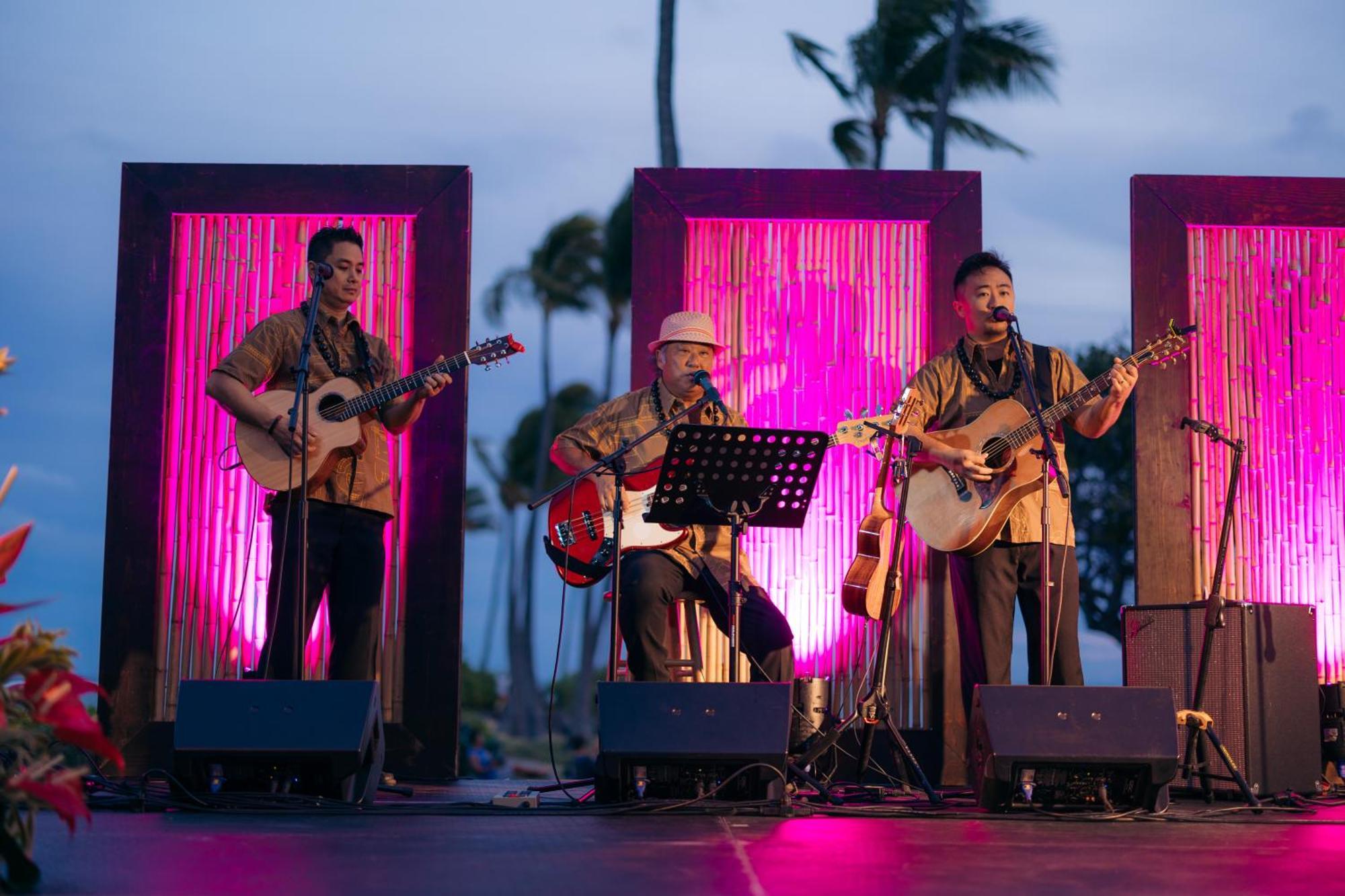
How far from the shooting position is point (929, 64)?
2502cm

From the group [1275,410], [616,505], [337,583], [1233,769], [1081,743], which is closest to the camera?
[1081,743]

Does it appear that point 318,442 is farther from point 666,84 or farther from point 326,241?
point 666,84

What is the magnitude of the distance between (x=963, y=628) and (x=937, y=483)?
2.03 ft

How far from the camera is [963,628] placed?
627 cm

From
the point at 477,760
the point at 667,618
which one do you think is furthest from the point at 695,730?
the point at 477,760

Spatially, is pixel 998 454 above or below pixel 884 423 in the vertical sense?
below

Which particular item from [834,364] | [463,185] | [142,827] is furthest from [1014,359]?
[142,827]

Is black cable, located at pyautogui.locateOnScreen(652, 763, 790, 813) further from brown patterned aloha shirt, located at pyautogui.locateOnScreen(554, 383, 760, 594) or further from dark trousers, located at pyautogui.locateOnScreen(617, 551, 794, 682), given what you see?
brown patterned aloha shirt, located at pyautogui.locateOnScreen(554, 383, 760, 594)

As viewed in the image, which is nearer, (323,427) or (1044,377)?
(323,427)

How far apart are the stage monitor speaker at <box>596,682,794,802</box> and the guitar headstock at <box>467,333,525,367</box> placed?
177 cm

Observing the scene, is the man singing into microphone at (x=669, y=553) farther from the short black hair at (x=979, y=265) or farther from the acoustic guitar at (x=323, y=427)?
the short black hair at (x=979, y=265)

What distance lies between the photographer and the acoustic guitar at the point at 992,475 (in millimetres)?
5977

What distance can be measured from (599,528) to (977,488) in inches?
60.8

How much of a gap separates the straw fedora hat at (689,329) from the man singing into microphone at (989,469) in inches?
35.6
